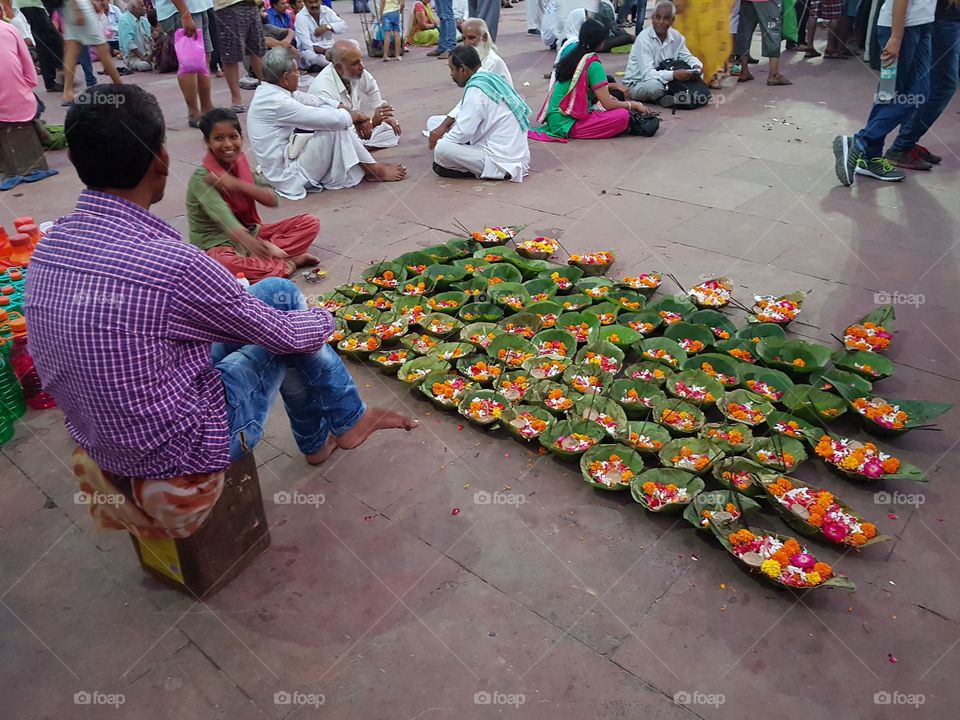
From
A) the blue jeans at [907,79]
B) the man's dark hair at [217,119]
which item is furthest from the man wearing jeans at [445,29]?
the man's dark hair at [217,119]

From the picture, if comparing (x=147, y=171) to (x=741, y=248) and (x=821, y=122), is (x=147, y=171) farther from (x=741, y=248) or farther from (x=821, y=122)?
(x=821, y=122)

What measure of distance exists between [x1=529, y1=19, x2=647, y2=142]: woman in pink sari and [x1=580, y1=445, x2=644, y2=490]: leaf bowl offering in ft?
14.5

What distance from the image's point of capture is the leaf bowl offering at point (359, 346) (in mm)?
3285

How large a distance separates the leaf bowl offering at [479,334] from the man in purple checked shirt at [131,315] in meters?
1.48

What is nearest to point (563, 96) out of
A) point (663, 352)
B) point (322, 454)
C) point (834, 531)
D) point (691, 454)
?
point (663, 352)

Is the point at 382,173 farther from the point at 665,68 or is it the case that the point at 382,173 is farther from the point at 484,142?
the point at 665,68

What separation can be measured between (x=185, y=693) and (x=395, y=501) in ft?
2.80

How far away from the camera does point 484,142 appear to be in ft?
18.3

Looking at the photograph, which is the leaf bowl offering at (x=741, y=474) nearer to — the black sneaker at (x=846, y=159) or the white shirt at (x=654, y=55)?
the black sneaker at (x=846, y=159)

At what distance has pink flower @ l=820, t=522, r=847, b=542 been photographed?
2.17 meters

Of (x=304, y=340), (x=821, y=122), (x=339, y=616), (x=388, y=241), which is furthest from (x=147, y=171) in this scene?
(x=821, y=122)

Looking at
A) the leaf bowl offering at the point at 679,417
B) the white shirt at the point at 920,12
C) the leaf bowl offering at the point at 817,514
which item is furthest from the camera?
the white shirt at the point at 920,12

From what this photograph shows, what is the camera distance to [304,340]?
6.46 ft

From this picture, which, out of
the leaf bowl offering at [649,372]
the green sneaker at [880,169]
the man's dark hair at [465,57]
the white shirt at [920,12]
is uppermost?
the white shirt at [920,12]
